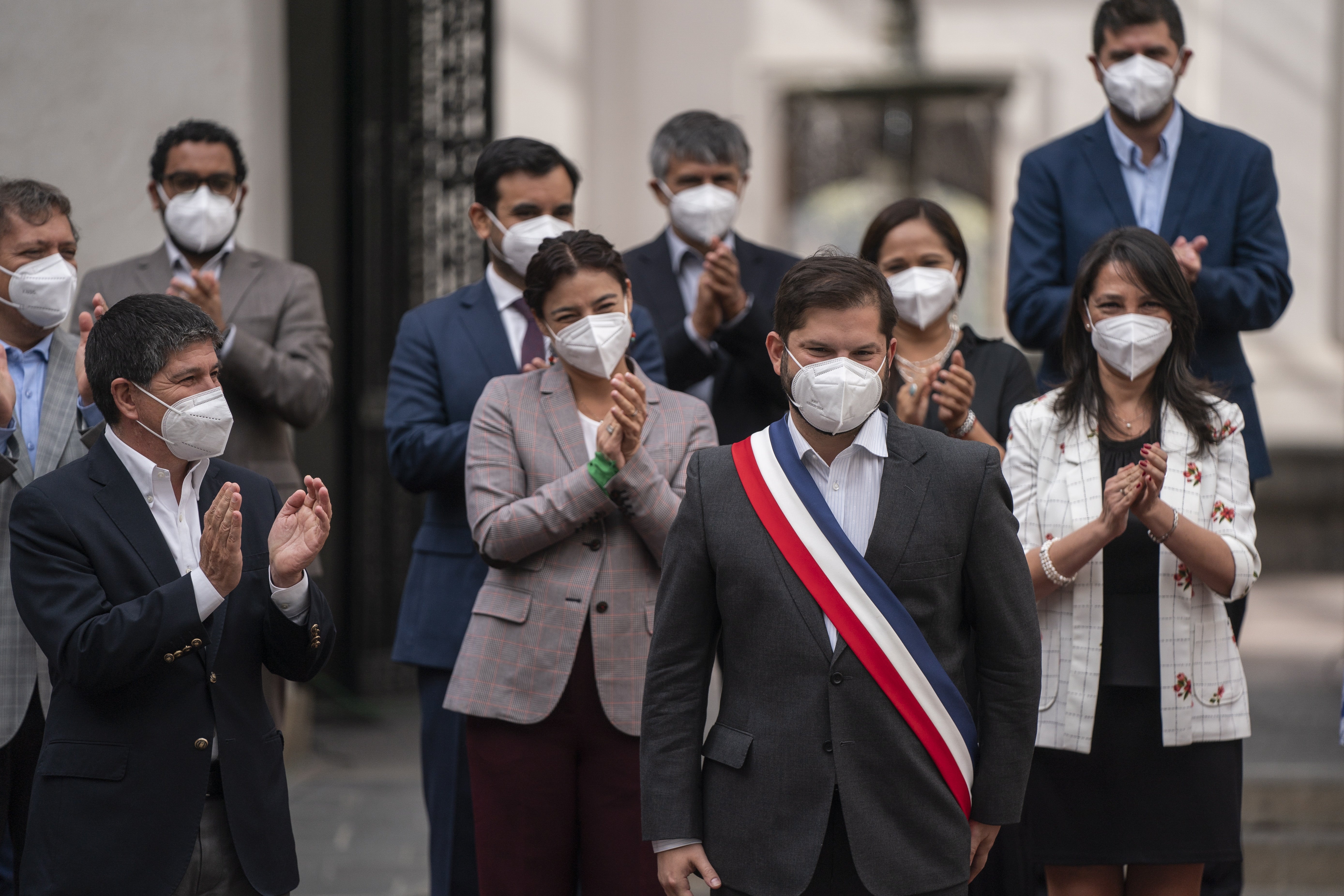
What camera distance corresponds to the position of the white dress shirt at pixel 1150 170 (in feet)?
14.3

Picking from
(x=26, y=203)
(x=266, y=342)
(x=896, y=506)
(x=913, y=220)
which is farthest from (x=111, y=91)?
(x=896, y=506)

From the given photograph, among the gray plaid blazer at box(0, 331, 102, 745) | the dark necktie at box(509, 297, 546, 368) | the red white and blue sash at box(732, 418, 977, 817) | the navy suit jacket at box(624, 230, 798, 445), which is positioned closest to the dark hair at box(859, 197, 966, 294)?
the navy suit jacket at box(624, 230, 798, 445)

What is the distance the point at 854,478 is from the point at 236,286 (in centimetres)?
241

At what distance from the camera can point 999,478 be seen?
2.80 metres

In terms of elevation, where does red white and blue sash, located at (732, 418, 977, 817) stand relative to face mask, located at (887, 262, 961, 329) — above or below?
below

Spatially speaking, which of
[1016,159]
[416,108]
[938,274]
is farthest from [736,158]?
[1016,159]

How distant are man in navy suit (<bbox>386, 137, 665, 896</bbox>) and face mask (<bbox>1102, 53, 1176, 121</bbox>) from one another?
4.80 feet

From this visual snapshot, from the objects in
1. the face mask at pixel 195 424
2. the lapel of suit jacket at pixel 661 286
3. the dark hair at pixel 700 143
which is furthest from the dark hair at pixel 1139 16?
the face mask at pixel 195 424

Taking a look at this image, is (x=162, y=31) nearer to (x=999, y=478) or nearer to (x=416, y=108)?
(x=416, y=108)

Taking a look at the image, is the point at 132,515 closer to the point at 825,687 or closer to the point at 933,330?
the point at 825,687

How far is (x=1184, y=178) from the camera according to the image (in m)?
4.32

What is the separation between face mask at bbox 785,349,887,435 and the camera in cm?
272

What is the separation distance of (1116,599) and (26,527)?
235 cm

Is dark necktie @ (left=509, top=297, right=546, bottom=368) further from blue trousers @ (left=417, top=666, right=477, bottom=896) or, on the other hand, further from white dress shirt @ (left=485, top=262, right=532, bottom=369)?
blue trousers @ (left=417, top=666, right=477, bottom=896)
